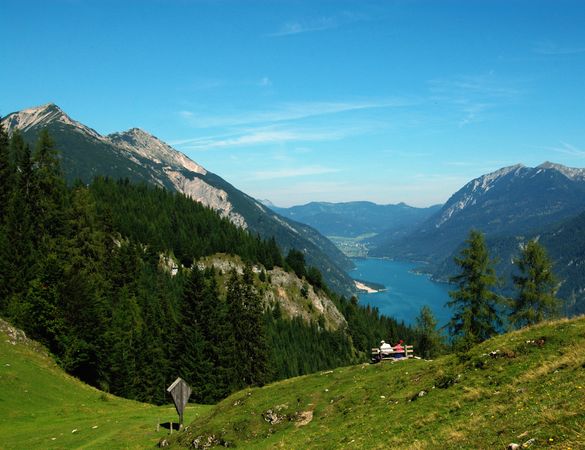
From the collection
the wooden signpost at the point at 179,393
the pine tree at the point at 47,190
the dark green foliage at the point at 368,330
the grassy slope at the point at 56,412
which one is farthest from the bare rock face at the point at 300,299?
the wooden signpost at the point at 179,393

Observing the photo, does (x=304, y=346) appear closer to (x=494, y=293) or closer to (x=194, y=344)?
(x=194, y=344)

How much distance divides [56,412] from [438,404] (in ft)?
118

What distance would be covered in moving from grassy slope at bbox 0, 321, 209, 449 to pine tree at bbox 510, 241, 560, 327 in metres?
36.4

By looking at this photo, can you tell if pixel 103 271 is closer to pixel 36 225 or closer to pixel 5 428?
pixel 36 225

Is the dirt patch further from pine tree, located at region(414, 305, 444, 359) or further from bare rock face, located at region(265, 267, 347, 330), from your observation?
bare rock face, located at region(265, 267, 347, 330)

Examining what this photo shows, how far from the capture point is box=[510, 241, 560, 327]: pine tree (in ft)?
162

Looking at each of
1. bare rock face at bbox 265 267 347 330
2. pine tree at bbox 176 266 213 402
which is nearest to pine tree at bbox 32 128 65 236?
pine tree at bbox 176 266 213 402

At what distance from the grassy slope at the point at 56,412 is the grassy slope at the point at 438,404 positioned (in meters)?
6.81

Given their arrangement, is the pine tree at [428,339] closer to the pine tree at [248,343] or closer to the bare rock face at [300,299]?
the pine tree at [248,343]

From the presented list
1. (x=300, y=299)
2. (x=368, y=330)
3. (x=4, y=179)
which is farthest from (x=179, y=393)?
(x=368, y=330)

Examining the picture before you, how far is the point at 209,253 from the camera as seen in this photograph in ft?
544

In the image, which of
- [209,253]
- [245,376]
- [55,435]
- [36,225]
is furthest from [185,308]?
[209,253]

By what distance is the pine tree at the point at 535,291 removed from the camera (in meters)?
49.3

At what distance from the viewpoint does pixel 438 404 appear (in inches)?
838
